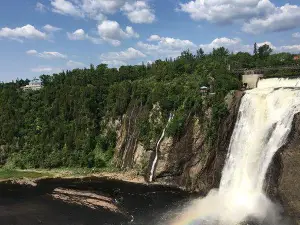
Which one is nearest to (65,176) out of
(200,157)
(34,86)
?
(200,157)

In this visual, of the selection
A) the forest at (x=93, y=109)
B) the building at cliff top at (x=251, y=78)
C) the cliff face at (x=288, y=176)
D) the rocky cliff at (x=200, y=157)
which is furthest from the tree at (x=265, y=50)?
the cliff face at (x=288, y=176)

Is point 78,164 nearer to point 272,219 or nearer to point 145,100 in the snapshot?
point 145,100

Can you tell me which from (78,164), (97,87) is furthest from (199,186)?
(97,87)

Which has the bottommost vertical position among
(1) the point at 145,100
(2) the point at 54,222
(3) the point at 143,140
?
(2) the point at 54,222

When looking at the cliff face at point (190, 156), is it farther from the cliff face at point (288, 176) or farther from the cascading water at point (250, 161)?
the cliff face at point (288, 176)

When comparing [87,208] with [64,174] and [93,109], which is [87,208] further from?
[93,109]

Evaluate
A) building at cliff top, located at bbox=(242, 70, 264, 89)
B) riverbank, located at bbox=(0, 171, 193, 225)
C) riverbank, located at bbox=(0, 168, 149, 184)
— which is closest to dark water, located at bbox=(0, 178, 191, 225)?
riverbank, located at bbox=(0, 171, 193, 225)
